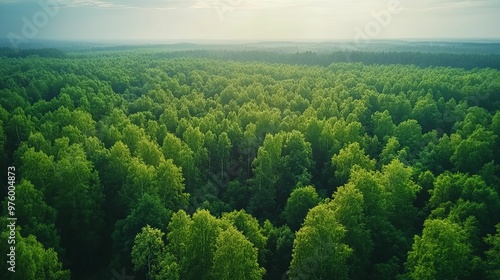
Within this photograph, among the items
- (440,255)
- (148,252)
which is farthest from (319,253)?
(148,252)

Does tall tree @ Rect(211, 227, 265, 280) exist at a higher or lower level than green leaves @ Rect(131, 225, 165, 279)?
higher

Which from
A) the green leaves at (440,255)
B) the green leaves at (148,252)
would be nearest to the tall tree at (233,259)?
the green leaves at (148,252)

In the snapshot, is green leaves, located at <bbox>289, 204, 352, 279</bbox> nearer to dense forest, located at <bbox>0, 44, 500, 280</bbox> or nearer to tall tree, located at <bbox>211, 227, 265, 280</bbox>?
dense forest, located at <bbox>0, 44, 500, 280</bbox>

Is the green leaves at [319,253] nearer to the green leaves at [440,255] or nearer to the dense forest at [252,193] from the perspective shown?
the dense forest at [252,193]

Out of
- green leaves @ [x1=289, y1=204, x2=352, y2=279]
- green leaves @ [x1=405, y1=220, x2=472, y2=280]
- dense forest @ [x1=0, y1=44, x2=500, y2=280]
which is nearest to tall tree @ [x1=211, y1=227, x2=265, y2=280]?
dense forest @ [x1=0, y1=44, x2=500, y2=280]

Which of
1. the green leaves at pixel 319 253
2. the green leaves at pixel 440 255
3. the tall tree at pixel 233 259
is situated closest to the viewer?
the tall tree at pixel 233 259

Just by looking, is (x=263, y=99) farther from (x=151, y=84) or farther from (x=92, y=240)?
(x=92, y=240)

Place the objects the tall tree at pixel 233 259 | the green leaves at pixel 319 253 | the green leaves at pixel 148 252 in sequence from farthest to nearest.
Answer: the green leaves at pixel 148 252, the green leaves at pixel 319 253, the tall tree at pixel 233 259

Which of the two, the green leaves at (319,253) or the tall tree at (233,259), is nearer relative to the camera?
the tall tree at (233,259)
